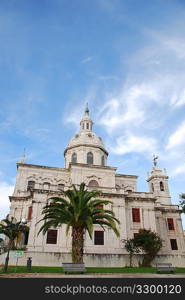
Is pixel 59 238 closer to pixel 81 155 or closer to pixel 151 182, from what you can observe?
pixel 81 155

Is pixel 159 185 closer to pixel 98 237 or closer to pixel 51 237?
pixel 98 237

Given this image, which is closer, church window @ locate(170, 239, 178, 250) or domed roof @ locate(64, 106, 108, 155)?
church window @ locate(170, 239, 178, 250)

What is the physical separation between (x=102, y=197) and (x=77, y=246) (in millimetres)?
14897

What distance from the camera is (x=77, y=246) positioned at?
768 inches

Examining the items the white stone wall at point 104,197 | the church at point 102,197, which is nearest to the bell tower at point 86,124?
the church at point 102,197

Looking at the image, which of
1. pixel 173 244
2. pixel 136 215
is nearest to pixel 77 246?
pixel 136 215

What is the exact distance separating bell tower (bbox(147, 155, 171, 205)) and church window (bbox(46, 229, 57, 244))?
68.1ft

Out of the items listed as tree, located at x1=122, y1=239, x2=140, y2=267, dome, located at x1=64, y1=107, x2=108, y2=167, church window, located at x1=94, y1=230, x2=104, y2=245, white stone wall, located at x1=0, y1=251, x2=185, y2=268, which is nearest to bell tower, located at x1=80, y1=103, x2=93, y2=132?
dome, located at x1=64, y1=107, x2=108, y2=167

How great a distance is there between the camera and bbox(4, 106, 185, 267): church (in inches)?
1153

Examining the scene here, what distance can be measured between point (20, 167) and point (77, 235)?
75.5 ft

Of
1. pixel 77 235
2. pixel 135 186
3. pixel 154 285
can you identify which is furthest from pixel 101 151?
pixel 154 285

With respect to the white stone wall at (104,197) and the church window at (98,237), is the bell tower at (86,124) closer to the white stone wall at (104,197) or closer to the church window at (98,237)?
the white stone wall at (104,197)

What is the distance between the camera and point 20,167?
39906 millimetres

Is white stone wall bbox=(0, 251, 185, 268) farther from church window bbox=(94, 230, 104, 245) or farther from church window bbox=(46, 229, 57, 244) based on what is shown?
church window bbox=(94, 230, 104, 245)
